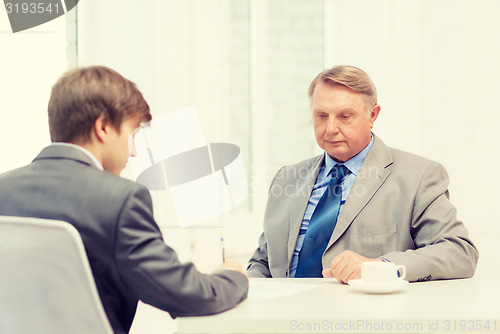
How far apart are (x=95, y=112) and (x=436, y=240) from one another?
3.73 ft

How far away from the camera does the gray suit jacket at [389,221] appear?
5.31 ft

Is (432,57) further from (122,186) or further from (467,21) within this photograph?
(122,186)

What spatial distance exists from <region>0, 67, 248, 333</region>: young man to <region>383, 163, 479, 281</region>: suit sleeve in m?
0.62

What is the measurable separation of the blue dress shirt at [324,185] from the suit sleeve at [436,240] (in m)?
0.25

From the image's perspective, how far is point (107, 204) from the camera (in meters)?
0.91

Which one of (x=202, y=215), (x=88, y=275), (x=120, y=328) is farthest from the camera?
(x=202, y=215)

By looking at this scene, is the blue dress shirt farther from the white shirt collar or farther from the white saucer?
the white shirt collar

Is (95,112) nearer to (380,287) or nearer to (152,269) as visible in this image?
(152,269)

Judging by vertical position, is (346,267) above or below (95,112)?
below

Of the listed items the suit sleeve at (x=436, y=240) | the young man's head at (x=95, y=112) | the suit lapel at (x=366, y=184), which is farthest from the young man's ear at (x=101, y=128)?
the suit lapel at (x=366, y=184)

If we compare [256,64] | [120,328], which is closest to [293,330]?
[120,328]

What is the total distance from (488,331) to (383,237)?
33.6 inches

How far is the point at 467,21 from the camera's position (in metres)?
2.80

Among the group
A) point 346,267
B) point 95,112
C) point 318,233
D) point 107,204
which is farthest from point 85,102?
point 318,233
